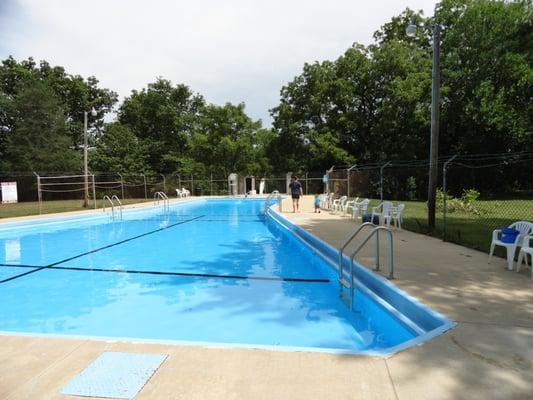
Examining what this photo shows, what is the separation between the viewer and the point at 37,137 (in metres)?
30.4

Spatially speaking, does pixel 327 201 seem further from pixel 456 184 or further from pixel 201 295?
pixel 201 295

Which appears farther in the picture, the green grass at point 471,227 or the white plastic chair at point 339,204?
the white plastic chair at point 339,204

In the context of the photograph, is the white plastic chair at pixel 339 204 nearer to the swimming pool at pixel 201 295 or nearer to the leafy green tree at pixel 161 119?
the swimming pool at pixel 201 295

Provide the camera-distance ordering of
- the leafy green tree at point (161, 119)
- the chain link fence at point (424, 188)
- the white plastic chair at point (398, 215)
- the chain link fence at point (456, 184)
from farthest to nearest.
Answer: the leafy green tree at point (161, 119) → the chain link fence at point (456, 184) → the chain link fence at point (424, 188) → the white plastic chair at point (398, 215)

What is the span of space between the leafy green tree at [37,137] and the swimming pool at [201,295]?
828 inches

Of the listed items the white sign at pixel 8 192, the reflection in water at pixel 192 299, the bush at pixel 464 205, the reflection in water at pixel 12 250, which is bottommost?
the reflection in water at pixel 192 299

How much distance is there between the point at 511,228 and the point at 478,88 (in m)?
21.9

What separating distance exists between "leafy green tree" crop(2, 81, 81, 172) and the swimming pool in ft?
69.0

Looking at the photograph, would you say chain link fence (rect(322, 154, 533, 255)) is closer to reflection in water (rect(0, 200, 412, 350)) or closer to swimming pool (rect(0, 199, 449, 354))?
swimming pool (rect(0, 199, 449, 354))

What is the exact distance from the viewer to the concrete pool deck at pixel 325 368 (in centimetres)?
254

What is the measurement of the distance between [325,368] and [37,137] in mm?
34257

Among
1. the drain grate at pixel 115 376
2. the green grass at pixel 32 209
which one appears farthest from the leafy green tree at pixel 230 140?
the drain grate at pixel 115 376

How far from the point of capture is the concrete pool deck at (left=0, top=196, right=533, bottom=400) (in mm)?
2543

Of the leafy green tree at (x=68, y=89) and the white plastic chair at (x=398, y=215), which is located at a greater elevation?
the leafy green tree at (x=68, y=89)
